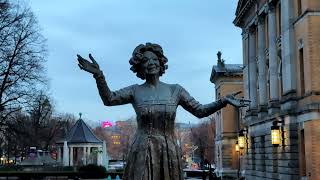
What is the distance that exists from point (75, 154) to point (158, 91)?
241 feet

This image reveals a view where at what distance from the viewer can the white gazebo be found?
7138cm

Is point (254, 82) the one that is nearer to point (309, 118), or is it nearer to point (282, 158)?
point (282, 158)

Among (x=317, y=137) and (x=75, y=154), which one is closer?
(x=317, y=137)

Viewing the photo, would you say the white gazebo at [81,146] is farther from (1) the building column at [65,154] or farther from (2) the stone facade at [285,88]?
(2) the stone facade at [285,88]

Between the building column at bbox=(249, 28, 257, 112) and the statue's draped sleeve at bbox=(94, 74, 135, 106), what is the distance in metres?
47.2

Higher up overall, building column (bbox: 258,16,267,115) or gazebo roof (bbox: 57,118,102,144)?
building column (bbox: 258,16,267,115)

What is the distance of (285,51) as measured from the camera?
40.5 m

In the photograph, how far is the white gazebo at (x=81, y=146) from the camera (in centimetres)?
7138

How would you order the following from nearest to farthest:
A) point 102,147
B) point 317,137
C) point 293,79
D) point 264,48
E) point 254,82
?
point 317,137
point 293,79
point 264,48
point 254,82
point 102,147

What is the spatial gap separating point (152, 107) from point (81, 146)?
6646cm

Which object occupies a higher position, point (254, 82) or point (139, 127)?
point (254, 82)

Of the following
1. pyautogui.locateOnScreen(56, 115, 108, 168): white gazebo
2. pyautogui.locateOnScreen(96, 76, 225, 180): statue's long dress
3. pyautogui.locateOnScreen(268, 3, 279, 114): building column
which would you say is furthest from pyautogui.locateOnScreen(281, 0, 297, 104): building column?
pyautogui.locateOnScreen(56, 115, 108, 168): white gazebo

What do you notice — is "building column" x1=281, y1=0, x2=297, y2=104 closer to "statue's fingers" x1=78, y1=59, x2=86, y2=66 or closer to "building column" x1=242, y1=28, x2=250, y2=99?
"building column" x1=242, y1=28, x2=250, y2=99

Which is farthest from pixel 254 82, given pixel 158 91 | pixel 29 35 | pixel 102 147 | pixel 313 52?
pixel 158 91
